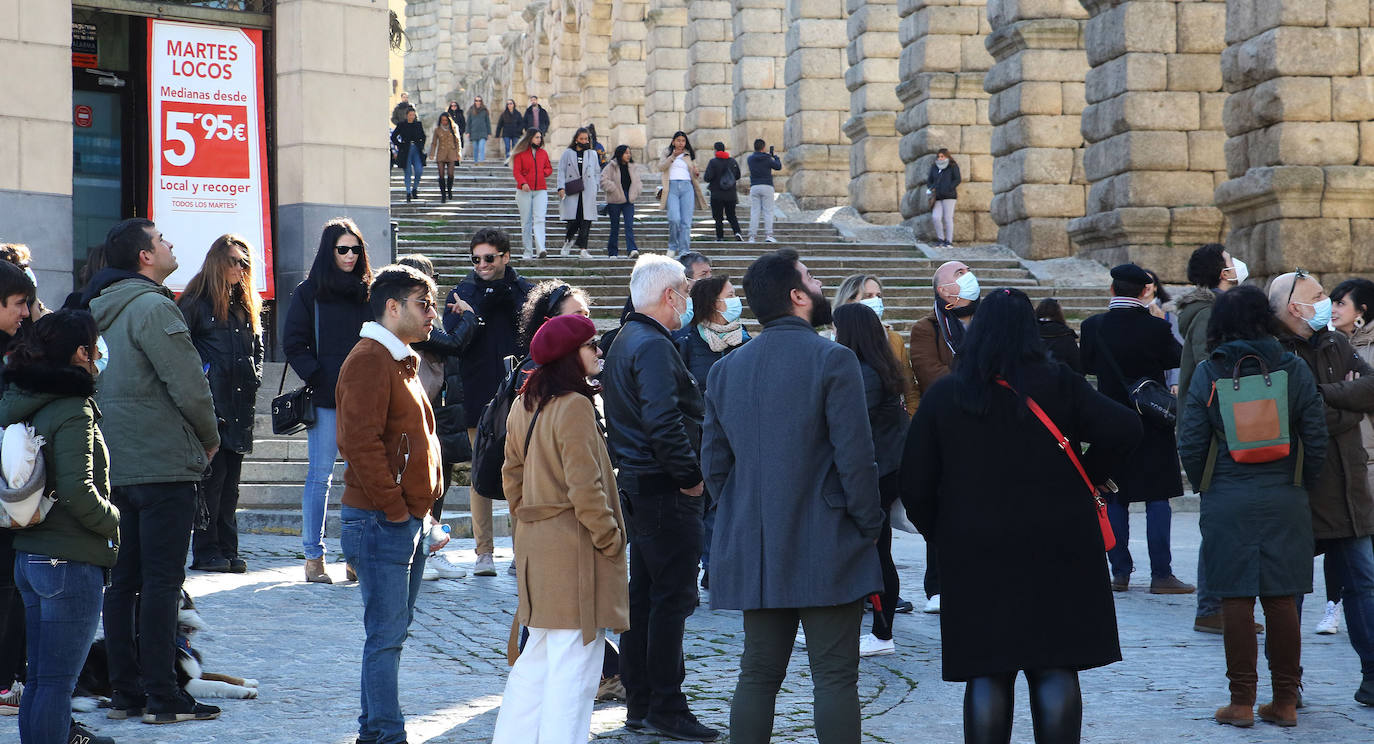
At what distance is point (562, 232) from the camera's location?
22.0 meters

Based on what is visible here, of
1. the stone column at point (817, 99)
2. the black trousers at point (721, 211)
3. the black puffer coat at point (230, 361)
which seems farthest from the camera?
the stone column at point (817, 99)

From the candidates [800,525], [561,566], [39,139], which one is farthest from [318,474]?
[39,139]

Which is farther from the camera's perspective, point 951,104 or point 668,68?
point 668,68

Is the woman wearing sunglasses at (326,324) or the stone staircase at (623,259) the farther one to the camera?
the stone staircase at (623,259)

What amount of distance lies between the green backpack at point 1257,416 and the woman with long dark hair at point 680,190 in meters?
14.0

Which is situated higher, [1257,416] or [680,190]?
[680,190]

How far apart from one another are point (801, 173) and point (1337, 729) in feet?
71.6

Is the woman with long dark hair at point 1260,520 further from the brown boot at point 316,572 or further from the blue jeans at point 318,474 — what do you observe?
the brown boot at point 316,572

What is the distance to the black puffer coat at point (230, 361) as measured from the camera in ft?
26.0

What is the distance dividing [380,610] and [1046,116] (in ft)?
54.7

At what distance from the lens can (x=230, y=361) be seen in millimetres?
8133

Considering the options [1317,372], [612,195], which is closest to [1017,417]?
[1317,372]

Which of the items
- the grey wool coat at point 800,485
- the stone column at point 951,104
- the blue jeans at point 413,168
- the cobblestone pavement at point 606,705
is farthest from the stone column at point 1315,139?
the blue jeans at point 413,168

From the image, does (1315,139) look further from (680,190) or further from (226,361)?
(226,361)
